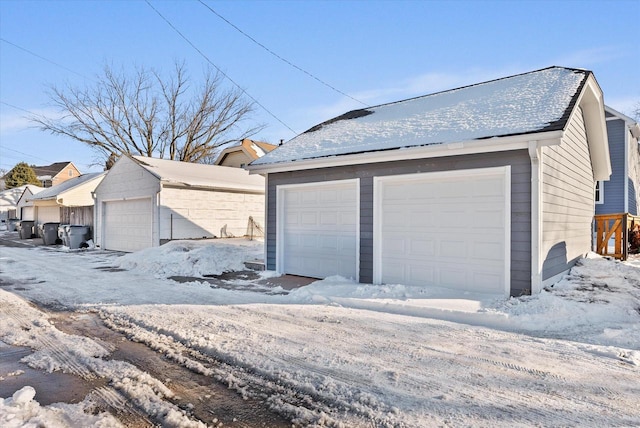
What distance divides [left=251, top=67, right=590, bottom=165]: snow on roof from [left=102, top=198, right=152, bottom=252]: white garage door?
25.2ft

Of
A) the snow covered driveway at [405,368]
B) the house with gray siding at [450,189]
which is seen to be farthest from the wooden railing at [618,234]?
the snow covered driveway at [405,368]

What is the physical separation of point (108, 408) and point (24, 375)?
1261 mm

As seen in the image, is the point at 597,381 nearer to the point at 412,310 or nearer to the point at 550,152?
the point at 412,310

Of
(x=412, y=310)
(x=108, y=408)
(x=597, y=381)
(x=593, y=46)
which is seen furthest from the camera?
(x=593, y=46)

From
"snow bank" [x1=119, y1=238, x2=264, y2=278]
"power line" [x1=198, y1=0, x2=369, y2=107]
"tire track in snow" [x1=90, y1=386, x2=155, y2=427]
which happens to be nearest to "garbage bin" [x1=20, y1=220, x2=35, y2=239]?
"snow bank" [x1=119, y1=238, x2=264, y2=278]

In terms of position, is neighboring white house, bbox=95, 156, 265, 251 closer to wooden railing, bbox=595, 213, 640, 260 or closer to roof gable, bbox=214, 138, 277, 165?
roof gable, bbox=214, 138, 277, 165

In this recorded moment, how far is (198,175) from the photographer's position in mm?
16969

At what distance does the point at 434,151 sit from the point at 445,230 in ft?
4.53

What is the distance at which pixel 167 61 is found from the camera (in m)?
30.1

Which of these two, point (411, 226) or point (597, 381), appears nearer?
point (597, 381)

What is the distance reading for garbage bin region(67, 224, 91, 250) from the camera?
18000 mm

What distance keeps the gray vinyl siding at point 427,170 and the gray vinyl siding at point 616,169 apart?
13302 mm

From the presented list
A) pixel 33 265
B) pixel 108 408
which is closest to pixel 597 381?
pixel 108 408

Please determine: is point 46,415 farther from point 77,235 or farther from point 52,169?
point 52,169
